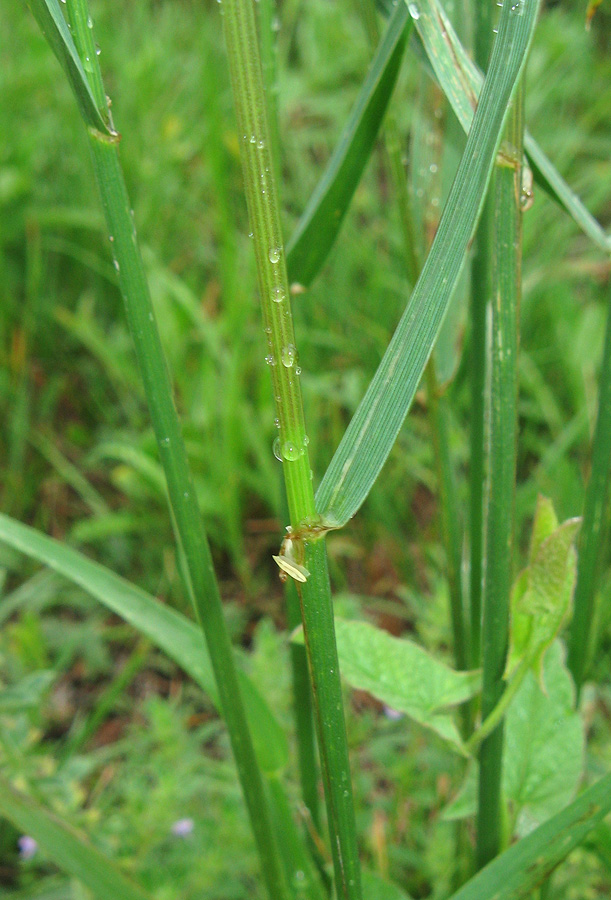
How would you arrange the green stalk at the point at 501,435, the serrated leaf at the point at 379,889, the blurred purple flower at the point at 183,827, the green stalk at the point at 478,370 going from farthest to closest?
the blurred purple flower at the point at 183,827
the serrated leaf at the point at 379,889
the green stalk at the point at 478,370
the green stalk at the point at 501,435

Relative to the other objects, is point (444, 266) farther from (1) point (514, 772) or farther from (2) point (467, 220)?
(1) point (514, 772)

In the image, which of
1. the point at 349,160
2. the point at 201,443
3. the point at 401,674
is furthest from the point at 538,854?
the point at 201,443

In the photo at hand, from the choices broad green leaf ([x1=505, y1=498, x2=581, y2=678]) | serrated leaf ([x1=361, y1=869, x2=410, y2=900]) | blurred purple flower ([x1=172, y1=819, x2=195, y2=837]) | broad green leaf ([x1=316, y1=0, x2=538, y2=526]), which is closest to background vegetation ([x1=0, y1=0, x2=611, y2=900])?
blurred purple flower ([x1=172, y1=819, x2=195, y2=837])

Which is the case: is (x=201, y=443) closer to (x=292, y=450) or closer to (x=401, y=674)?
(x=401, y=674)

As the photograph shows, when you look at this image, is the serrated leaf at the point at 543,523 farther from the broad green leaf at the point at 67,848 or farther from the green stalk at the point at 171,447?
the broad green leaf at the point at 67,848

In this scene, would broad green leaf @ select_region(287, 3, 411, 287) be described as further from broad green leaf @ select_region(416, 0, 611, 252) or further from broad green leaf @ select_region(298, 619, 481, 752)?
broad green leaf @ select_region(298, 619, 481, 752)

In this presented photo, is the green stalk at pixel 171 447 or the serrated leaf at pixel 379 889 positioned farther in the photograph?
the serrated leaf at pixel 379 889

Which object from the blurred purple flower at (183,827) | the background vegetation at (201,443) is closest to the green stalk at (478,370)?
the background vegetation at (201,443)
